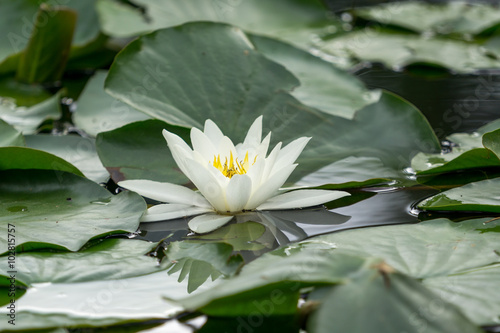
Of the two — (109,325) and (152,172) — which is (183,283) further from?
(152,172)

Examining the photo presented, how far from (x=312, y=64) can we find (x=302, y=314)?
1.33m

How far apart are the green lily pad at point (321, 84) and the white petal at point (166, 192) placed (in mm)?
601

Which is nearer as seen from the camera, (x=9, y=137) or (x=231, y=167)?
(x=231, y=167)

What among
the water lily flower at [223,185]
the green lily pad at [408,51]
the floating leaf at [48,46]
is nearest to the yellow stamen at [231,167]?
the water lily flower at [223,185]

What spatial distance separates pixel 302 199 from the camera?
1.34m

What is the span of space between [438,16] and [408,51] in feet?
2.27

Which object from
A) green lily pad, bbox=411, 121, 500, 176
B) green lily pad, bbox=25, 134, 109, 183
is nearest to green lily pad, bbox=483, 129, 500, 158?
green lily pad, bbox=411, 121, 500, 176

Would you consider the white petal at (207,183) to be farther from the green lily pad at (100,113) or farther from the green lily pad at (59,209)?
the green lily pad at (100,113)

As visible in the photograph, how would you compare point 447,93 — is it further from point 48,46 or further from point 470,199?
point 48,46

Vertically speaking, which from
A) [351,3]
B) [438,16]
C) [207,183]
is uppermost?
[207,183]

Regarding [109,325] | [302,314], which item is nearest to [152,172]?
[109,325]

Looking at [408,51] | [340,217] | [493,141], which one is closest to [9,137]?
[340,217]

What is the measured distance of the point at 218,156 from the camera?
1303 mm

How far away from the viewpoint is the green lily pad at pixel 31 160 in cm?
141
